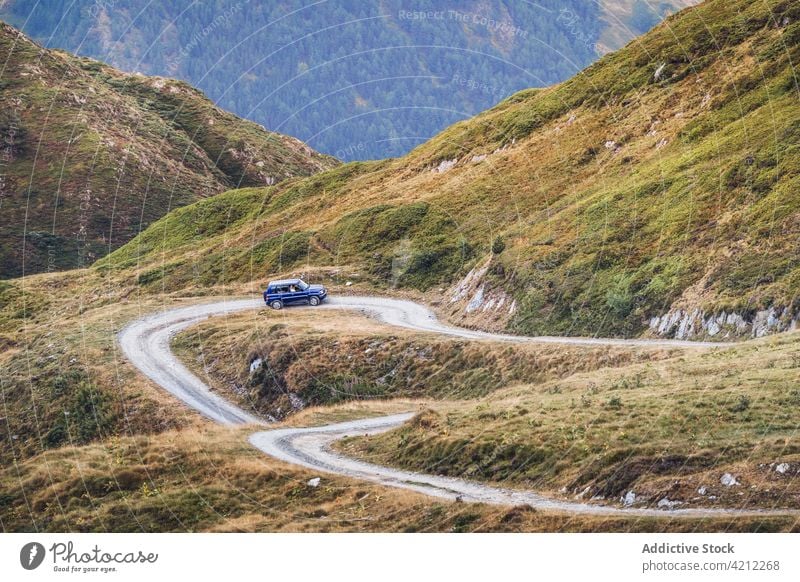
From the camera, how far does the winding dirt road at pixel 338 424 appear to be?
45.9 m

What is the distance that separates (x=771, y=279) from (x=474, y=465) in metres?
30.3

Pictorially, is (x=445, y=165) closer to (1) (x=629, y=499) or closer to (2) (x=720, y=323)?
(2) (x=720, y=323)

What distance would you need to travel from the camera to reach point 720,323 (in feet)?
234

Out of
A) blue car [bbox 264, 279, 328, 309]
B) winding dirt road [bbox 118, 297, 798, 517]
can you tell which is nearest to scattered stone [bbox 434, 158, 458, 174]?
winding dirt road [bbox 118, 297, 798, 517]

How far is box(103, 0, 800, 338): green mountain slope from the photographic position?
78438 millimetres

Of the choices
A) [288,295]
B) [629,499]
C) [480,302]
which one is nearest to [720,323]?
[480,302]

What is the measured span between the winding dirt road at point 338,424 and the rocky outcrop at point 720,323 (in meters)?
1.52

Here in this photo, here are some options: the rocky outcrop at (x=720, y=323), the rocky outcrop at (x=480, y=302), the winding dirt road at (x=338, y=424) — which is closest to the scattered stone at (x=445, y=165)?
the winding dirt road at (x=338, y=424)

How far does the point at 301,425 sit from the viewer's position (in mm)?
69375

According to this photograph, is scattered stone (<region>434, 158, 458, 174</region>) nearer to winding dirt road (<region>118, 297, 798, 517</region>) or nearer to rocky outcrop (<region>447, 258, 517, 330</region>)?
winding dirt road (<region>118, 297, 798, 517</region>)

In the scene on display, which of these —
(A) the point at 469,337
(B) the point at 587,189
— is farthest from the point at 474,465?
(B) the point at 587,189

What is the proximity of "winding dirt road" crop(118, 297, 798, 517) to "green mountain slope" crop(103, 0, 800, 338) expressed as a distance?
4140mm

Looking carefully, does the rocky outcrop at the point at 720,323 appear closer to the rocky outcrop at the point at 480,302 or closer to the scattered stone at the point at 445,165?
the rocky outcrop at the point at 480,302

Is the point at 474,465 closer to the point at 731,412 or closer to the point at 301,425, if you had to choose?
the point at 731,412
